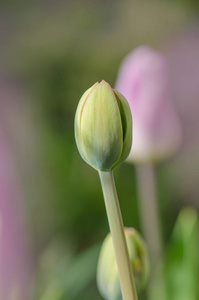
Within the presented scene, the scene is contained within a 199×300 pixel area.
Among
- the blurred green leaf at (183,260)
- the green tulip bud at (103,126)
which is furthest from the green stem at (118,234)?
the blurred green leaf at (183,260)

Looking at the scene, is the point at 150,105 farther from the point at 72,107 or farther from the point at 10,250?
the point at 72,107

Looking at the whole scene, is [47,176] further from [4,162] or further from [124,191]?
[4,162]

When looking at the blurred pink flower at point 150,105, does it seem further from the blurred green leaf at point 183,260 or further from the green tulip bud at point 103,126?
the green tulip bud at point 103,126

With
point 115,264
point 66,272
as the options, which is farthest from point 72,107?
point 115,264

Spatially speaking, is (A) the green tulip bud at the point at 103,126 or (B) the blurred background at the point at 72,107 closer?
(A) the green tulip bud at the point at 103,126

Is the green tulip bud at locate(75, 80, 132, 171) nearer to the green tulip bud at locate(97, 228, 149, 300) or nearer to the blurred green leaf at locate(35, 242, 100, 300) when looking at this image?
the green tulip bud at locate(97, 228, 149, 300)

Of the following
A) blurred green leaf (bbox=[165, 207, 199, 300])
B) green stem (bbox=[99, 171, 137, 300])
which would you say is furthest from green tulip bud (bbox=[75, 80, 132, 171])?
blurred green leaf (bbox=[165, 207, 199, 300])
